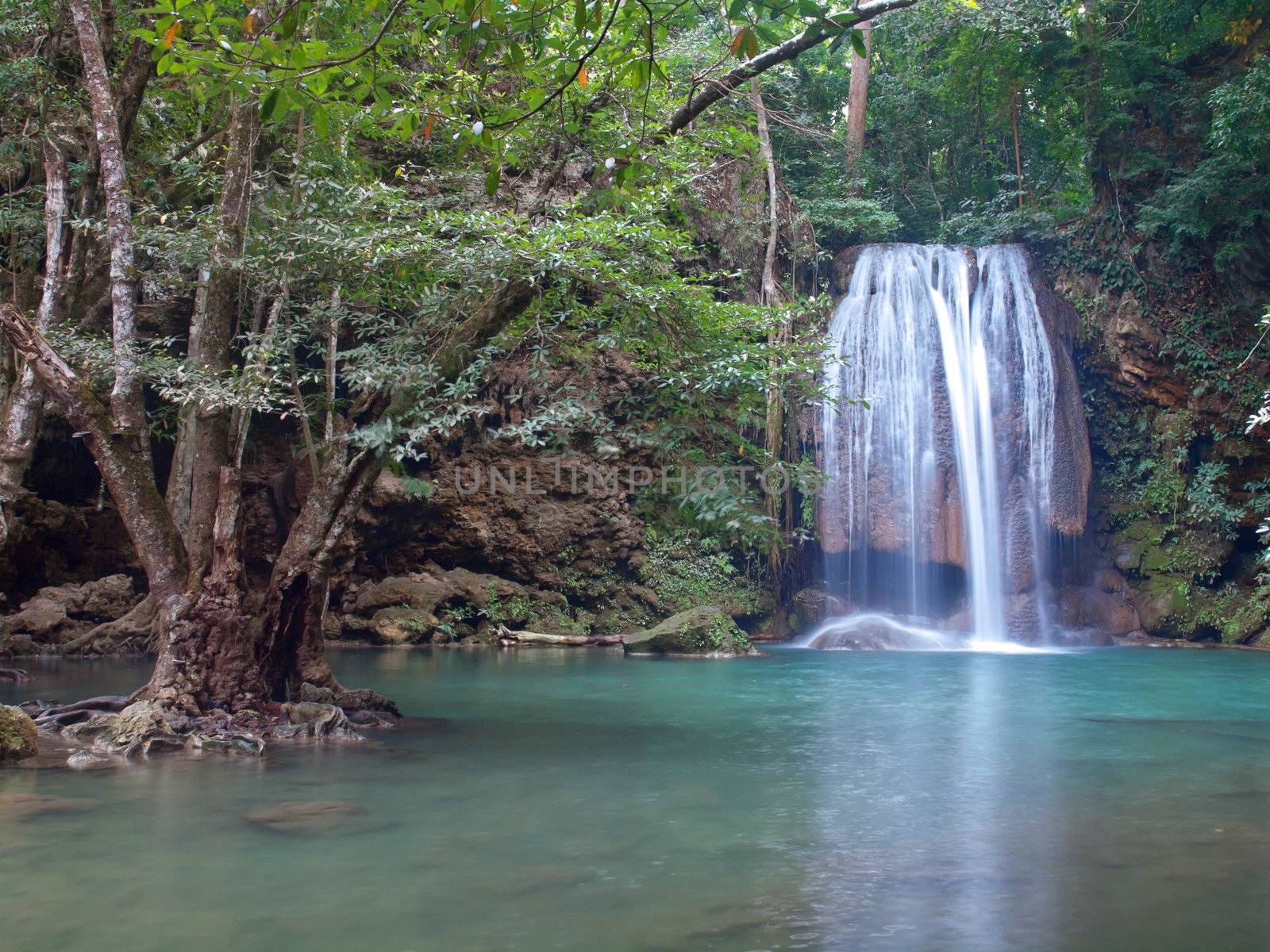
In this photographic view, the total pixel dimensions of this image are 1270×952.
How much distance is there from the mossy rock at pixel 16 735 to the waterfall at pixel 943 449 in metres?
14.5

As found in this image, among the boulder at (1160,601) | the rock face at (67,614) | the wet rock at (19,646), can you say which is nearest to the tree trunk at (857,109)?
the boulder at (1160,601)

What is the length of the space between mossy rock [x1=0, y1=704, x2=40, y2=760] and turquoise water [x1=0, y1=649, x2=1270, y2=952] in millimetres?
338

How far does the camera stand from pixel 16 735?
260 inches

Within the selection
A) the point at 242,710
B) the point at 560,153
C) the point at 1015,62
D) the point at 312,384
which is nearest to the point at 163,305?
the point at 312,384

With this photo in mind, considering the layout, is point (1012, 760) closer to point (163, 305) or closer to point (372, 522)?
point (372, 522)

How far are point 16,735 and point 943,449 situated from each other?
1607 centimetres

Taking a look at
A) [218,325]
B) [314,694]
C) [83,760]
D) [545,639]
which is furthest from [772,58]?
[545,639]

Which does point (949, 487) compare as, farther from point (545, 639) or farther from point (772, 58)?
point (772, 58)

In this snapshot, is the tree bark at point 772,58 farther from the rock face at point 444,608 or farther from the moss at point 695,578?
the moss at point 695,578

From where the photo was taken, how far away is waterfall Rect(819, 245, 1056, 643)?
62.0 ft

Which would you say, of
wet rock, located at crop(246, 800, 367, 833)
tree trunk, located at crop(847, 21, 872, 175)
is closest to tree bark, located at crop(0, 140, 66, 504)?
wet rock, located at crop(246, 800, 367, 833)

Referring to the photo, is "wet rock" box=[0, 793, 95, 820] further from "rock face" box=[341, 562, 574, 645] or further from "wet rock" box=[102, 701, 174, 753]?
"rock face" box=[341, 562, 574, 645]

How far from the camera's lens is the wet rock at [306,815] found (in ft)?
17.3

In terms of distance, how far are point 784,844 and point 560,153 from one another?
7.72 m
